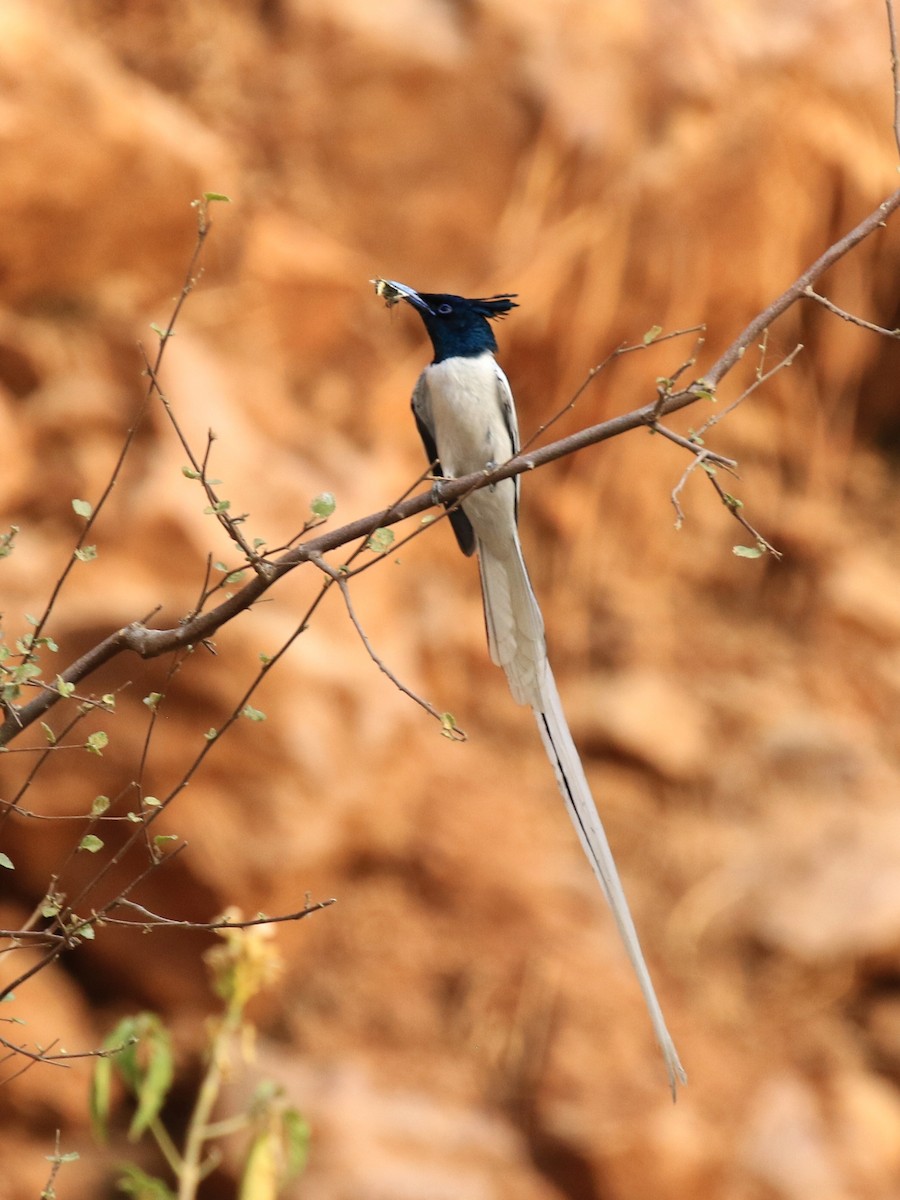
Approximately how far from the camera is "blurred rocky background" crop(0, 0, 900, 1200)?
3.88 m

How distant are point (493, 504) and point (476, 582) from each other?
97.1 inches

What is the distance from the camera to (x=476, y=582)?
4.99 metres

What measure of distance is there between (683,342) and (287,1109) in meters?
3.48

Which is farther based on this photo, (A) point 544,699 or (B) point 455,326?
(B) point 455,326

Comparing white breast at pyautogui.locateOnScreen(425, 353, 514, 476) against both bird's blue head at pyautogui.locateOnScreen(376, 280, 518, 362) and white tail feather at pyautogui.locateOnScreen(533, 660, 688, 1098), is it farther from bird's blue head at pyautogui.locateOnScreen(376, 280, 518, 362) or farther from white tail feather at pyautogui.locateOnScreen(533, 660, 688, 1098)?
white tail feather at pyautogui.locateOnScreen(533, 660, 688, 1098)

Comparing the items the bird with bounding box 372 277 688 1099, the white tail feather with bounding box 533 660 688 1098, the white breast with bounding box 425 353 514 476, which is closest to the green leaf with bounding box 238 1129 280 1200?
the bird with bounding box 372 277 688 1099

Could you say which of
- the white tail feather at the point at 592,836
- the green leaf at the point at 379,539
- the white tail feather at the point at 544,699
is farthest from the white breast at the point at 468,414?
the green leaf at the point at 379,539

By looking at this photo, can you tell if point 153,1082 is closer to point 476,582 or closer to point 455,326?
point 455,326

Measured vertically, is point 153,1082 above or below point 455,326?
below

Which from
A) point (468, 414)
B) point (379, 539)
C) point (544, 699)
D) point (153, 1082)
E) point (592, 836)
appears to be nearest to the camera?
point (379, 539)

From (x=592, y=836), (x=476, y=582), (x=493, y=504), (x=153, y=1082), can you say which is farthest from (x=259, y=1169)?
(x=476, y=582)

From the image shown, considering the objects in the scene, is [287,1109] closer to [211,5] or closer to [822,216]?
[211,5]

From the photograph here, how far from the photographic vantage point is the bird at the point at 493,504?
2.00 metres

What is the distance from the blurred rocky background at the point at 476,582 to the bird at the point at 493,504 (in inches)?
50.9
